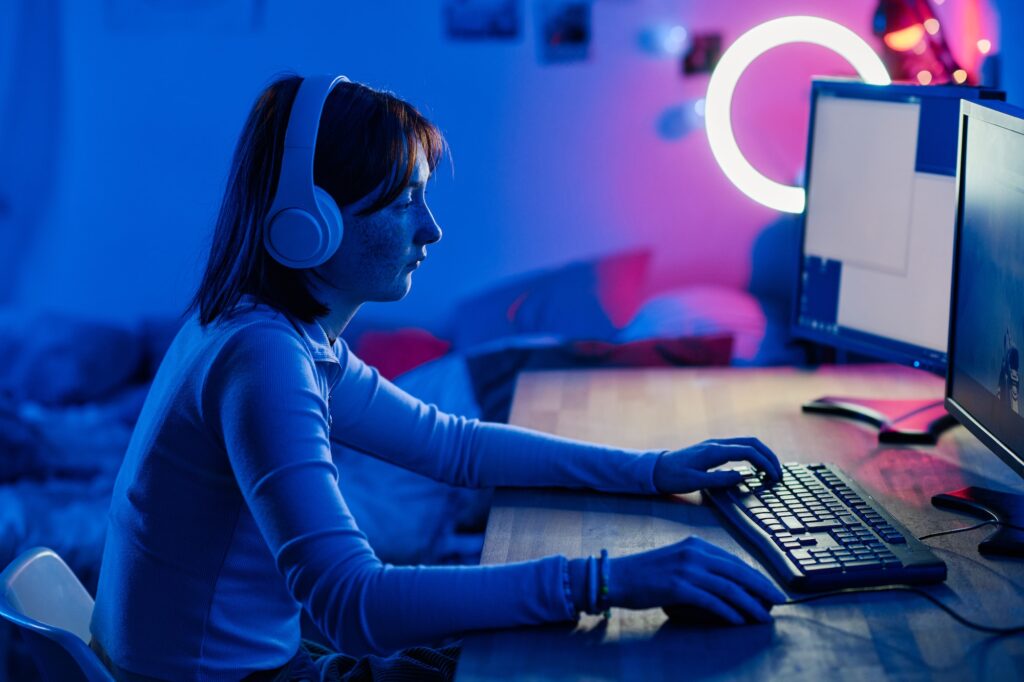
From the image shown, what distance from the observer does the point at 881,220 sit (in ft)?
5.20

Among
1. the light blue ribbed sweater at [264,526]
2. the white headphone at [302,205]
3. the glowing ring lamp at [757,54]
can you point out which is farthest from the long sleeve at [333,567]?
the glowing ring lamp at [757,54]

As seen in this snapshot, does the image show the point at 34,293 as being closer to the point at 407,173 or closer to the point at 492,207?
the point at 492,207

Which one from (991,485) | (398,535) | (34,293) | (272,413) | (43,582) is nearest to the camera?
(272,413)

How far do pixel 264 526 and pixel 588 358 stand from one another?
124 centimetres

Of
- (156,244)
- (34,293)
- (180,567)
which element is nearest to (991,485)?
(180,567)

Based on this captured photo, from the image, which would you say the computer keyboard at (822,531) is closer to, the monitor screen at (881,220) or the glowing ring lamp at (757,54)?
the monitor screen at (881,220)

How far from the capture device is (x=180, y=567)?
105 centimetres

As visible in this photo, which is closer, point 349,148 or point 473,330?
point 349,148

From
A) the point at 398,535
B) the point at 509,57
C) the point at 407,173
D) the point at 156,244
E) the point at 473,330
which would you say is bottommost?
the point at 398,535

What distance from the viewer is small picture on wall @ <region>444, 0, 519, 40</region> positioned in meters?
2.51

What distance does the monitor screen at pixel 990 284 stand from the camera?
43.1 inches

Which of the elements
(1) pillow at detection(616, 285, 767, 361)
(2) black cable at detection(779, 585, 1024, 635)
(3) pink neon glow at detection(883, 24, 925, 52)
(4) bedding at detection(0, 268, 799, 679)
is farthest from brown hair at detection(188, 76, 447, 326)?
(1) pillow at detection(616, 285, 767, 361)

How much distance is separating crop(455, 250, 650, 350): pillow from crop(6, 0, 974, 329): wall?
0.14 ft

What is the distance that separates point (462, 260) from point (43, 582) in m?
1.59
